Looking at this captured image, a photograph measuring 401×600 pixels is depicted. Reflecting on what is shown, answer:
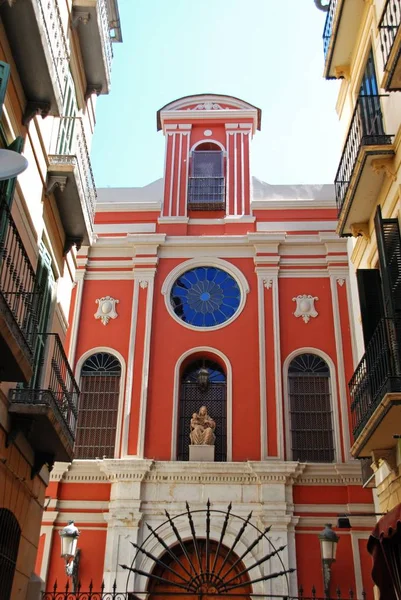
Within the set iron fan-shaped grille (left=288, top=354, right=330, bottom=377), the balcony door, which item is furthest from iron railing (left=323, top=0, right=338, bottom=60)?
iron fan-shaped grille (left=288, top=354, right=330, bottom=377)

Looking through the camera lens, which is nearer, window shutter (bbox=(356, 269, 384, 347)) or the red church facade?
window shutter (bbox=(356, 269, 384, 347))

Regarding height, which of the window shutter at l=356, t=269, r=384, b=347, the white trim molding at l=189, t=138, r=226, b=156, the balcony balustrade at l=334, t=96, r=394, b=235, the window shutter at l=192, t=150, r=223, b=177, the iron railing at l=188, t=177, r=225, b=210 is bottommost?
the window shutter at l=356, t=269, r=384, b=347

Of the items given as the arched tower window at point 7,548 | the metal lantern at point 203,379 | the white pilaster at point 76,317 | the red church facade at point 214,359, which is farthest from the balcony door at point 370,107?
the white pilaster at point 76,317

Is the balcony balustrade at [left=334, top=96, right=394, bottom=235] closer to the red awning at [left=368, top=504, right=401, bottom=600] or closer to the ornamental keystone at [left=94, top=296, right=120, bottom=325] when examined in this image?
the red awning at [left=368, top=504, right=401, bottom=600]

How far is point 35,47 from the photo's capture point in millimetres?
7641

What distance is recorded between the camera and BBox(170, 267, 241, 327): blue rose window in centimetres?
1827

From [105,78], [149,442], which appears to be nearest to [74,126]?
[105,78]

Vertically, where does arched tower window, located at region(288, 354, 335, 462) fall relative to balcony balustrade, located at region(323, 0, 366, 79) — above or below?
below

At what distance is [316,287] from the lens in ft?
60.8

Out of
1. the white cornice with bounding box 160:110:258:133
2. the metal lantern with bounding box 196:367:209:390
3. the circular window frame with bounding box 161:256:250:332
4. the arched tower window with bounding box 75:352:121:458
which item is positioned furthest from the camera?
the white cornice with bounding box 160:110:258:133

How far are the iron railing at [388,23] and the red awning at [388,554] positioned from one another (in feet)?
16.8

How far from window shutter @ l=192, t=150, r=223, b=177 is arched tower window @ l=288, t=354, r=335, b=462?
5.83 meters

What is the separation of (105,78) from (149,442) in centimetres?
818

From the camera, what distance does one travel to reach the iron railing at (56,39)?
28.0 ft
